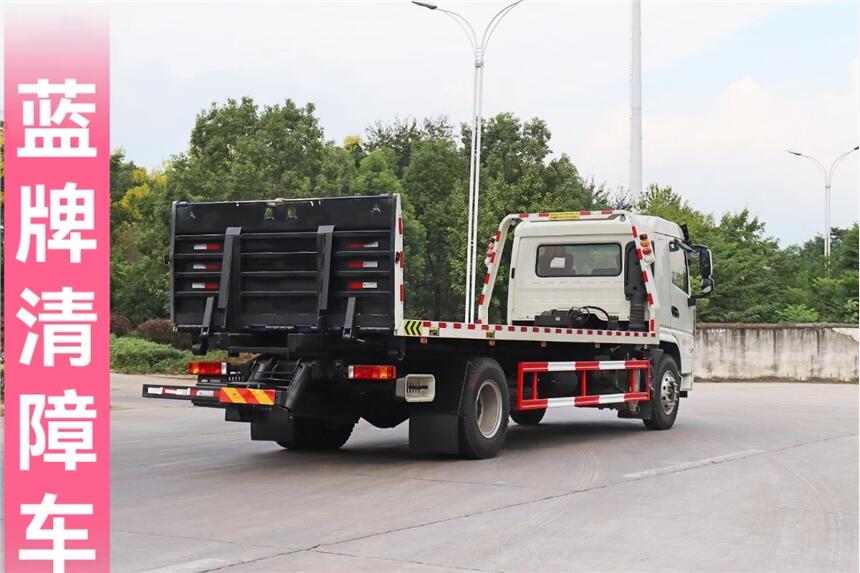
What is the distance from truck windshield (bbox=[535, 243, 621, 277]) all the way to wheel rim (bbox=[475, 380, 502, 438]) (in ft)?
14.9

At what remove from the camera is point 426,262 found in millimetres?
49469

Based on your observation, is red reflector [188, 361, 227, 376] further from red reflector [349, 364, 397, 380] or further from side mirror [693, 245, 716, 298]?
side mirror [693, 245, 716, 298]

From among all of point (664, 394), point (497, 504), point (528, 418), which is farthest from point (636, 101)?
point (497, 504)

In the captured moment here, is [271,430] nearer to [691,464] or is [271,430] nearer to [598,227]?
[691,464]

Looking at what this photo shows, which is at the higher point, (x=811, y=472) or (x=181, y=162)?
(x=181, y=162)

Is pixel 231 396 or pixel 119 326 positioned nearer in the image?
pixel 231 396

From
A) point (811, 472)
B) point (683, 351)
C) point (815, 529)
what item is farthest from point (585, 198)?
point (815, 529)

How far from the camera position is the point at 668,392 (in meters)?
17.5

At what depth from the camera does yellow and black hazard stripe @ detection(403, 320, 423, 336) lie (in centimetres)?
1140

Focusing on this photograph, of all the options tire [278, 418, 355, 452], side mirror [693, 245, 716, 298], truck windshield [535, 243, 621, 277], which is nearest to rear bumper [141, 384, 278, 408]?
tire [278, 418, 355, 452]

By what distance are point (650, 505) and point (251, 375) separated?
4275 millimetres

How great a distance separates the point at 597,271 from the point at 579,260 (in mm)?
311

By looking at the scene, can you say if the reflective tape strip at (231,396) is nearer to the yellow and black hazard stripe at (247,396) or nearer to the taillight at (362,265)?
the yellow and black hazard stripe at (247,396)

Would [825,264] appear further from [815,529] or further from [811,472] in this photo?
[815,529]
